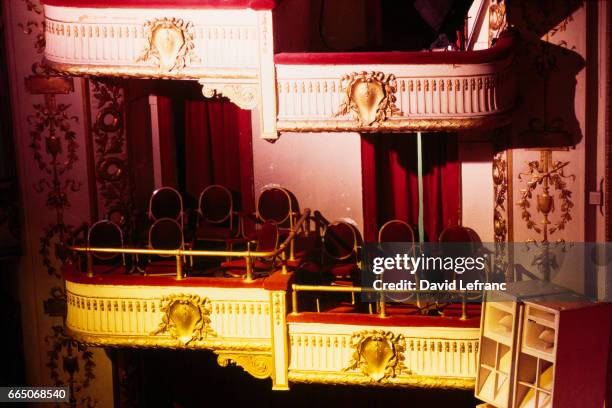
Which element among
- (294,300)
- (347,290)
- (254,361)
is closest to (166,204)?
(254,361)

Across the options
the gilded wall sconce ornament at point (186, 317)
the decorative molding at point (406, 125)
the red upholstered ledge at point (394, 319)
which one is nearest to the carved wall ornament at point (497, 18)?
the decorative molding at point (406, 125)

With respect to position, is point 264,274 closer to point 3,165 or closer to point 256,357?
point 256,357

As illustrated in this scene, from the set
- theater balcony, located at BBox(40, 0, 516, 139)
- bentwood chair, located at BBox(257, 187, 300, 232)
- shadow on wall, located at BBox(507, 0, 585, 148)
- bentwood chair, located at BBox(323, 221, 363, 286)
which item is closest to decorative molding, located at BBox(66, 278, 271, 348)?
bentwood chair, located at BBox(323, 221, 363, 286)

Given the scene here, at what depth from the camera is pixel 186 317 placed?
9.45m

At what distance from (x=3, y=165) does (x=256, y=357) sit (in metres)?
3.98

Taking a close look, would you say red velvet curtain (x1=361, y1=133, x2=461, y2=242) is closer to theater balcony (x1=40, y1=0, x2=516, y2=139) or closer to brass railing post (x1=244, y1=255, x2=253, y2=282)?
theater balcony (x1=40, y1=0, x2=516, y2=139)

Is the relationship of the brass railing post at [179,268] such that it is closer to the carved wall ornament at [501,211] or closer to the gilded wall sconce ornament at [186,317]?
the gilded wall sconce ornament at [186,317]

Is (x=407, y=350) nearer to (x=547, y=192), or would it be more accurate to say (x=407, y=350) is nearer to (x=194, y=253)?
(x=547, y=192)

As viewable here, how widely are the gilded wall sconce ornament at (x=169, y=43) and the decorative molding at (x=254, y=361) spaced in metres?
2.92

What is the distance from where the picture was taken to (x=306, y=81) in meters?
9.08

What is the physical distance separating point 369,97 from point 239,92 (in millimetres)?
1287

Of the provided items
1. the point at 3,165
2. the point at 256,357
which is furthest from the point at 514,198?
the point at 3,165

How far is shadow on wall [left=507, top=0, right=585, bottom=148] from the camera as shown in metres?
8.88

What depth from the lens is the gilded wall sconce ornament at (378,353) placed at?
Result: 898cm
